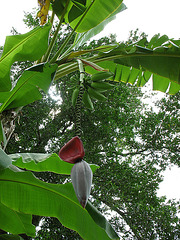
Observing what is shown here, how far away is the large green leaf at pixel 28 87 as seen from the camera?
90 cm

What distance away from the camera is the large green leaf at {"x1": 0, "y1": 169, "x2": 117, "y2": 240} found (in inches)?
36.9

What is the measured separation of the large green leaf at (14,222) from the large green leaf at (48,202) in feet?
0.80

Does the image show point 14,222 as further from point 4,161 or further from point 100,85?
point 100,85

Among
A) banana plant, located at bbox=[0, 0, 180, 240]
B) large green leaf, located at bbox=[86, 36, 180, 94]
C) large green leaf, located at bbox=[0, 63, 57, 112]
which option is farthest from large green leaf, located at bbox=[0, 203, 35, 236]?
large green leaf, located at bbox=[86, 36, 180, 94]

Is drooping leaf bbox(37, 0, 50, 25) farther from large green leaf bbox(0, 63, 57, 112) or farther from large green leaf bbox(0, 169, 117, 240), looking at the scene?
large green leaf bbox(0, 169, 117, 240)

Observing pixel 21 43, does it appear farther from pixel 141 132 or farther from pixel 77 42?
pixel 141 132

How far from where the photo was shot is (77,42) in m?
1.35

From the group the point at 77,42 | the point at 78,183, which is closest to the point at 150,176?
the point at 77,42

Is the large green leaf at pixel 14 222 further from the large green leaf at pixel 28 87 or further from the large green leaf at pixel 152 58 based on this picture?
the large green leaf at pixel 152 58

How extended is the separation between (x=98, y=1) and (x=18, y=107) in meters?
0.74

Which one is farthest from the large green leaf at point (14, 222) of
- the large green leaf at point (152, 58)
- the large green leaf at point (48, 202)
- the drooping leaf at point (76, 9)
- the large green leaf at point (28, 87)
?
the drooping leaf at point (76, 9)

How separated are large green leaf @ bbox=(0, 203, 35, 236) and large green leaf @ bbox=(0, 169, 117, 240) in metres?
0.24

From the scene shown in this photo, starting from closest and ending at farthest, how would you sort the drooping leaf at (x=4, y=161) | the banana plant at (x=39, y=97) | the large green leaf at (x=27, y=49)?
the drooping leaf at (x=4, y=161), the banana plant at (x=39, y=97), the large green leaf at (x=27, y=49)

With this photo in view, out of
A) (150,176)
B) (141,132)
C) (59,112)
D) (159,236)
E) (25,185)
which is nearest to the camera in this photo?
(25,185)
